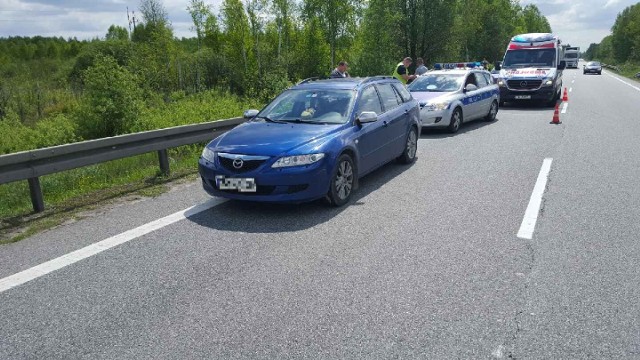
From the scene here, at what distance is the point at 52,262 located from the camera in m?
4.60

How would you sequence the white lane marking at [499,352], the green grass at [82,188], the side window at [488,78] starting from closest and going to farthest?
the white lane marking at [499,352] → the green grass at [82,188] → the side window at [488,78]

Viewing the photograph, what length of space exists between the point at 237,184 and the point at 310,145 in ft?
3.26

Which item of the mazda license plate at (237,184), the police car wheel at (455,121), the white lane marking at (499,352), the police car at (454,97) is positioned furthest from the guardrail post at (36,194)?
the police car wheel at (455,121)

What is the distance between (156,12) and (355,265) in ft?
169

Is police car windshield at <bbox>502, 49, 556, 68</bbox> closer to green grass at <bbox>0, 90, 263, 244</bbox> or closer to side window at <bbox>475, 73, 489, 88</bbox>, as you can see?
side window at <bbox>475, 73, 489, 88</bbox>

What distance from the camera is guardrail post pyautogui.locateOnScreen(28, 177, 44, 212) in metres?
6.18

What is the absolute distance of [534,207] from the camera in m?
6.04

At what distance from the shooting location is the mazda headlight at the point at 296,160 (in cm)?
566

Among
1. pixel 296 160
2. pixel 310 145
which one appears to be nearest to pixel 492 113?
pixel 310 145

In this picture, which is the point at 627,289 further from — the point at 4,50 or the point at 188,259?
the point at 4,50

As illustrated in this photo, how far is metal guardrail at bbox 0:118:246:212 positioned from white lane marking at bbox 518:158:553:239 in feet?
18.2

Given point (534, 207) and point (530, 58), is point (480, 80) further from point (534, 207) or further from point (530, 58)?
point (534, 207)

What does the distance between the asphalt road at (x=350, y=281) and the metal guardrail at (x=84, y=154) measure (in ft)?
2.89

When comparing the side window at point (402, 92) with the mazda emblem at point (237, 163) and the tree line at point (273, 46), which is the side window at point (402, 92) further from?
the tree line at point (273, 46)
